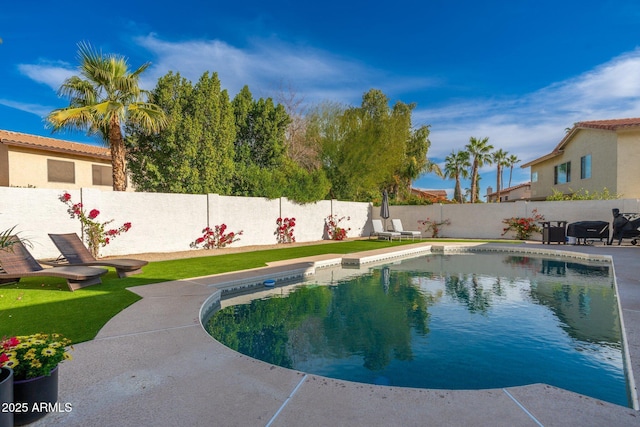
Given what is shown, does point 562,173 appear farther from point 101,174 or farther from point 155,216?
→ point 101,174

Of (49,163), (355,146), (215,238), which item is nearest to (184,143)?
(215,238)

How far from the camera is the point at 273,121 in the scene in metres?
18.6

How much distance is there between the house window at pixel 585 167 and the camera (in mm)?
21066

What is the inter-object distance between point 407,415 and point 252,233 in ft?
45.6

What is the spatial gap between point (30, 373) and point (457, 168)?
1794 inches

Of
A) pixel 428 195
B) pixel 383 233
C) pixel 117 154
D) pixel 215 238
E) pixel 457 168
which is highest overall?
pixel 457 168

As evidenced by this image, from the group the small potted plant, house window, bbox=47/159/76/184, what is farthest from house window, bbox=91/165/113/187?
the small potted plant

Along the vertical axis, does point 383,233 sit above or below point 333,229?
below

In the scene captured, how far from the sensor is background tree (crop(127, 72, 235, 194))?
559 inches

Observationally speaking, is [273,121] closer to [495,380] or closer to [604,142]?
[495,380]

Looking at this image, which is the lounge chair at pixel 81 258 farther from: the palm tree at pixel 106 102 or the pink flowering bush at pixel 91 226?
the palm tree at pixel 106 102

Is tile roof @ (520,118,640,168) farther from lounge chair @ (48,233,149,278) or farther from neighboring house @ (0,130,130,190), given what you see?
neighboring house @ (0,130,130,190)

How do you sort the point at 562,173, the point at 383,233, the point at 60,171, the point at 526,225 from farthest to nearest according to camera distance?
the point at 562,173, the point at 60,171, the point at 526,225, the point at 383,233

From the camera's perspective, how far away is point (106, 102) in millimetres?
12070
